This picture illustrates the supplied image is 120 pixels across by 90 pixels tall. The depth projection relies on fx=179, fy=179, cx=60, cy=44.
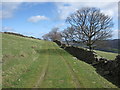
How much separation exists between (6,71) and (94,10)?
122 ft

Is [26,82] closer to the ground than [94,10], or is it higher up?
closer to the ground

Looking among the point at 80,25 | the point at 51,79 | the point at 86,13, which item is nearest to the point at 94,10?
the point at 86,13

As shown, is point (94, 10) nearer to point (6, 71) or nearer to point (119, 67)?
point (119, 67)

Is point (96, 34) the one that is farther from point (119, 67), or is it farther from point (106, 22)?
point (119, 67)

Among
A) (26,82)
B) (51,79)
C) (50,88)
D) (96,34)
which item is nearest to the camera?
(50,88)

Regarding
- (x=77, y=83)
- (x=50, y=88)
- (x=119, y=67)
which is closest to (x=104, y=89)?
(x=77, y=83)

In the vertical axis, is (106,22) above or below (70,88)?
above

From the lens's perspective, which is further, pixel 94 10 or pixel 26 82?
pixel 94 10

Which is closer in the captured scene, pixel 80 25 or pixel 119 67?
pixel 119 67

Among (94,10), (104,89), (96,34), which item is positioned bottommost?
(104,89)

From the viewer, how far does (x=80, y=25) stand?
47812 mm

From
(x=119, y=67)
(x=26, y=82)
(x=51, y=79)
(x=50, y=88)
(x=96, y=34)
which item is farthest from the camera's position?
(x=96, y=34)

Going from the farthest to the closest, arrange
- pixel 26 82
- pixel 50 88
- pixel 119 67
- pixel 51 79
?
pixel 119 67 < pixel 51 79 < pixel 26 82 < pixel 50 88

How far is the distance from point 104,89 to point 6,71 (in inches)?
313
